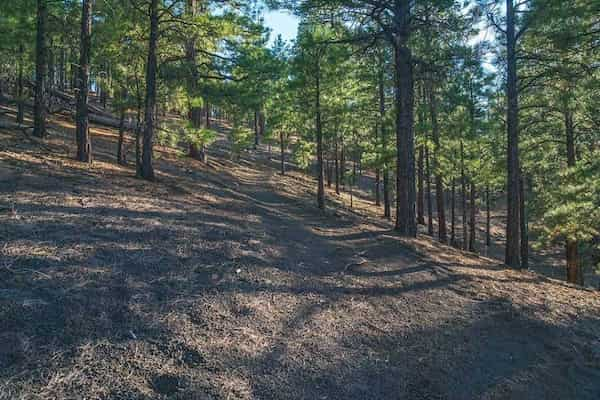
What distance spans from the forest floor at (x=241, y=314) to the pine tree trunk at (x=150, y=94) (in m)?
2.48

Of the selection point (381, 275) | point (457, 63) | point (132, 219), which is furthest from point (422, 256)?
point (132, 219)

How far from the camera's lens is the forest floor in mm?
3504

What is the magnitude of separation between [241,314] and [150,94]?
8745 mm

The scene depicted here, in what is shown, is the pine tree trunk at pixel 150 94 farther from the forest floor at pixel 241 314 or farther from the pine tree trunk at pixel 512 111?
the pine tree trunk at pixel 512 111

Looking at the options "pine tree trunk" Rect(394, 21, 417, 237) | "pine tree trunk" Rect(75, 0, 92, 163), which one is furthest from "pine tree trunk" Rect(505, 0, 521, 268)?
"pine tree trunk" Rect(75, 0, 92, 163)

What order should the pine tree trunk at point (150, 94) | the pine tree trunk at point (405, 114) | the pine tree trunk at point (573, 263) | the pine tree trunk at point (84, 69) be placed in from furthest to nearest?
the pine tree trunk at point (573, 263)
the pine tree trunk at point (84, 69)
the pine tree trunk at point (150, 94)
the pine tree trunk at point (405, 114)

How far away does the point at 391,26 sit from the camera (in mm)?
11156

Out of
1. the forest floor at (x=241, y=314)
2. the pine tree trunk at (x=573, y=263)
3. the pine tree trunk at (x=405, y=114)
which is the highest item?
the pine tree trunk at (x=405, y=114)

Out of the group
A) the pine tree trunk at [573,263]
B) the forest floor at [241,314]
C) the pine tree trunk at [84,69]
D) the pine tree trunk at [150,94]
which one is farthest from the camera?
the pine tree trunk at [573,263]

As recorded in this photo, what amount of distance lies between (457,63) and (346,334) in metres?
9.07

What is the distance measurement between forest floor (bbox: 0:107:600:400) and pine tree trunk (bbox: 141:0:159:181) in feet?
8.13

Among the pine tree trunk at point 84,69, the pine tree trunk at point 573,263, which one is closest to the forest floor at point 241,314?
the pine tree trunk at point 84,69

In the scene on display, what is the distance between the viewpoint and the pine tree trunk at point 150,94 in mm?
10846

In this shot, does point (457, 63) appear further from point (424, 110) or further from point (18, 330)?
point (18, 330)
